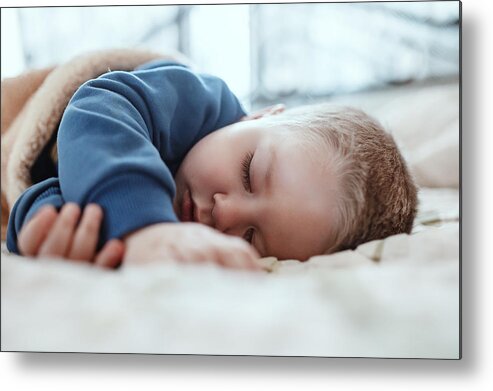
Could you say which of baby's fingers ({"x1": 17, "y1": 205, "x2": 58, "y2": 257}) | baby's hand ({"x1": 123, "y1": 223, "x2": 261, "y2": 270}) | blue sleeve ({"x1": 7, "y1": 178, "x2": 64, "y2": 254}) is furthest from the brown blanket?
baby's hand ({"x1": 123, "y1": 223, "x2": 261, "y2": 270})

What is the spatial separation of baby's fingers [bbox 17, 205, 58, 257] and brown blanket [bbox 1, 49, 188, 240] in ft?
0.84

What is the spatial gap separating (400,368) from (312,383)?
136 mm

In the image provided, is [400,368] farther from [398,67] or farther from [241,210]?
[398,67]

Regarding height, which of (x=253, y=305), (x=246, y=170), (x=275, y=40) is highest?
(x=275, y=40)

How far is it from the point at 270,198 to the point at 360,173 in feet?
0.48

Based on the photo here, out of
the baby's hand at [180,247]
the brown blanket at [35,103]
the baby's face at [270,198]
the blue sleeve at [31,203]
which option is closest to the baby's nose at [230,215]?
the baby's face at [270,198]

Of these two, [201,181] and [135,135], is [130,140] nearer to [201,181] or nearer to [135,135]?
[135,135]

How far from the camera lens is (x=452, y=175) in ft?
3.29

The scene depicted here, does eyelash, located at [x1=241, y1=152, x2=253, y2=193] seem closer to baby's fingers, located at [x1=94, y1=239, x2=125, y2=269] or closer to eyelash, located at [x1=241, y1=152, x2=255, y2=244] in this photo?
eyelash, located at [x1=241, y1=152, x2=255, y2=244]

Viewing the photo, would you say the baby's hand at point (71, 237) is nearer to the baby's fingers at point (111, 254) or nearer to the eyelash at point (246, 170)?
the baby's fingers at point (111, 254)

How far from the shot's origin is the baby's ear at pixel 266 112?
1.02 m

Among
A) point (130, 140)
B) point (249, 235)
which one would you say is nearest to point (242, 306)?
point (249, 235)

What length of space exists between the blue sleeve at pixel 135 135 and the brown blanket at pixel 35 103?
8 centimetres

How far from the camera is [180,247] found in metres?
0.70
